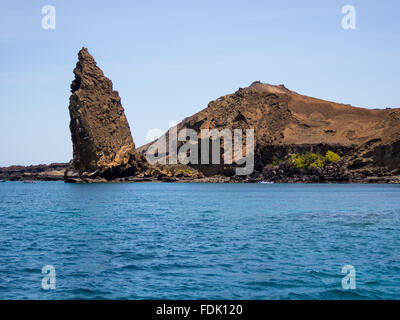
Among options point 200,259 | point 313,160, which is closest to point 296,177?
point 313,160

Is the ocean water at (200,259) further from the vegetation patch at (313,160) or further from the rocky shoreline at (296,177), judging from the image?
the vegetation patch at (313,160)

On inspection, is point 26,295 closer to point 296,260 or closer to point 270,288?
point 270,288

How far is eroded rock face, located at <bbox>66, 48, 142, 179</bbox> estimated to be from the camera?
6521 inches

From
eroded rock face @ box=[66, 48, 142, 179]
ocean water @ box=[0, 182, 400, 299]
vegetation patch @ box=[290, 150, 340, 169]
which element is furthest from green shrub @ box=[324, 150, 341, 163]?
ocean water @ box=[0, 182, 400, 299]

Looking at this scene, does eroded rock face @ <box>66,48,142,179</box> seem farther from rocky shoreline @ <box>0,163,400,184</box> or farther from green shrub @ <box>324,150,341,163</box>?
green shrub @ <box>324,150,341,163</box>

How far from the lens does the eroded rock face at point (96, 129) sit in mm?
165625

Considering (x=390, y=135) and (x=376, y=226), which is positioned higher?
(x=390, y=135)

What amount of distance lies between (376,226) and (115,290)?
23980mm

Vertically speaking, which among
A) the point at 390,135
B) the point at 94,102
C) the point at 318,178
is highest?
the point at 94,102

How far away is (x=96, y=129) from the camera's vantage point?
172125 mm

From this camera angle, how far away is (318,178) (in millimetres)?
162750

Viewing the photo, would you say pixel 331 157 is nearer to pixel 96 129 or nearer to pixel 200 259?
pixel 96 129

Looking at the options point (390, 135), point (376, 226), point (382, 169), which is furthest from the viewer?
point (390, 135)
